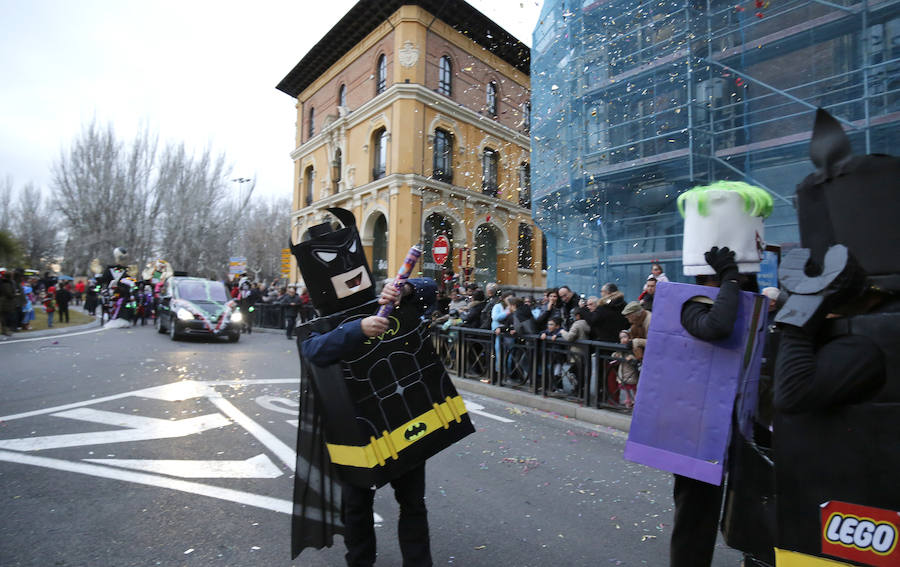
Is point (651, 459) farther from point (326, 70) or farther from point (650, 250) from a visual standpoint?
point (326, 70)

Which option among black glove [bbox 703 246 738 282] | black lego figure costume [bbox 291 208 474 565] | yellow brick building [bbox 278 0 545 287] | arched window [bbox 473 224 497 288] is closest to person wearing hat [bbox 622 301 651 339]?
black glove [bbox 703 246 738 282]

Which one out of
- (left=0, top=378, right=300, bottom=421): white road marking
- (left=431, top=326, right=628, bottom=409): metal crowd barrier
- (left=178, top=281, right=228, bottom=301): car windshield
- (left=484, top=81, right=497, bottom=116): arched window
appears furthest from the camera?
(left=484, top=81, right=497, bottom=116): arched window

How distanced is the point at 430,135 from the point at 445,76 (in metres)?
3.17

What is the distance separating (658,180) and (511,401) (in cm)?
697

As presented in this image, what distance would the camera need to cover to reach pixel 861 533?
152 cm

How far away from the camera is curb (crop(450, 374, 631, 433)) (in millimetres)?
5996

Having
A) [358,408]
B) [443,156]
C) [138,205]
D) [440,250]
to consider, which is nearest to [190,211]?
[138,205]

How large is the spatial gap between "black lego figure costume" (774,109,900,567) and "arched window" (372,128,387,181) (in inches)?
857

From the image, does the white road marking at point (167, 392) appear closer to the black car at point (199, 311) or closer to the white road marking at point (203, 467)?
the white road marking at point (203, 467)

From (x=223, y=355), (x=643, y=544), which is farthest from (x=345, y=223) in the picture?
(x=223, y=355)

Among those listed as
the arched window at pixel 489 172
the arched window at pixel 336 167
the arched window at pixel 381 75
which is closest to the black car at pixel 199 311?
the arched window at pixel 336 167

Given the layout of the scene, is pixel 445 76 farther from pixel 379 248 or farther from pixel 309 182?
pixel 309 182

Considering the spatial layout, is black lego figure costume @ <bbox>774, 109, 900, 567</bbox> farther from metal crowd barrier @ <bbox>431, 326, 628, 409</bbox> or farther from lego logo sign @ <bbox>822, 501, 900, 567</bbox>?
metal crowd barrier @ <bbox>431, 326, 628, 409</bbox>

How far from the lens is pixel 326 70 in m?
27.1
